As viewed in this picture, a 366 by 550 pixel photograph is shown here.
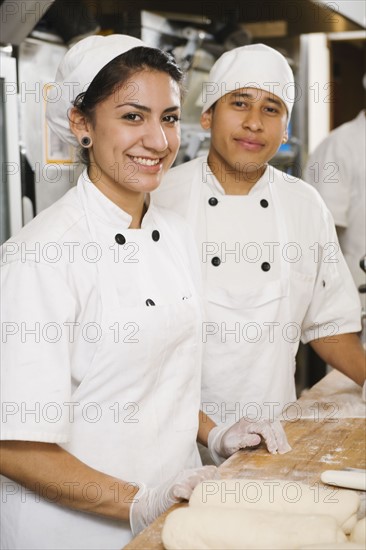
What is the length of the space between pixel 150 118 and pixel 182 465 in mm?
676

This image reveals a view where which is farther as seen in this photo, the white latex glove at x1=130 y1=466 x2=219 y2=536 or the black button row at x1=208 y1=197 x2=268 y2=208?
the black button row at x1=208 y1=197 x2=268 y2=208

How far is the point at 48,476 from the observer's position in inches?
50.9

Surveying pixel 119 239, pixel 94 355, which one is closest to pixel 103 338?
pixel 94 355

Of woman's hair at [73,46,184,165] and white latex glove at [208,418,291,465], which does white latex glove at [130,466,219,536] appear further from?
woman's hair at [73,46,184,165]

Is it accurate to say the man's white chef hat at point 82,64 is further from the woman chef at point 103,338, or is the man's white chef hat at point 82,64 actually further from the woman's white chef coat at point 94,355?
the woman's white chef coat at point 94,355

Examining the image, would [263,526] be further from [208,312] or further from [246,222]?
[246,222]

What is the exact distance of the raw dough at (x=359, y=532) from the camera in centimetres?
111

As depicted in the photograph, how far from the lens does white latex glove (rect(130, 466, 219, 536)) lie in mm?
1271

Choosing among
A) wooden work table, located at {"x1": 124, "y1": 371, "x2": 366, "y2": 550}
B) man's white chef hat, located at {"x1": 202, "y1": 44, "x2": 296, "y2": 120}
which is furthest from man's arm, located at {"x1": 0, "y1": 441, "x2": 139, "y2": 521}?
man's white chef hat, located at {"x1": 202, "y1": 44, "x2": 296, "y2": 120}

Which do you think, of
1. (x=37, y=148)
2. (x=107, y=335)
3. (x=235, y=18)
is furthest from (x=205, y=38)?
A: (x=107, y=335)

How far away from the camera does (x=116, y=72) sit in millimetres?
1400

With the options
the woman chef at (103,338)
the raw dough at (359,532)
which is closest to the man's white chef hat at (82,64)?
the woman chef at (103,338)

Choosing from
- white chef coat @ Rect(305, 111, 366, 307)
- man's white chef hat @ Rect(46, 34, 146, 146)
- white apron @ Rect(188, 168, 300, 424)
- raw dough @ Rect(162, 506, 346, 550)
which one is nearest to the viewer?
raw dough @ Rect(162, 506, 346, 550)

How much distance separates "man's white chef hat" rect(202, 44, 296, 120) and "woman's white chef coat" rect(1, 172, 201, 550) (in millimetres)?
616
